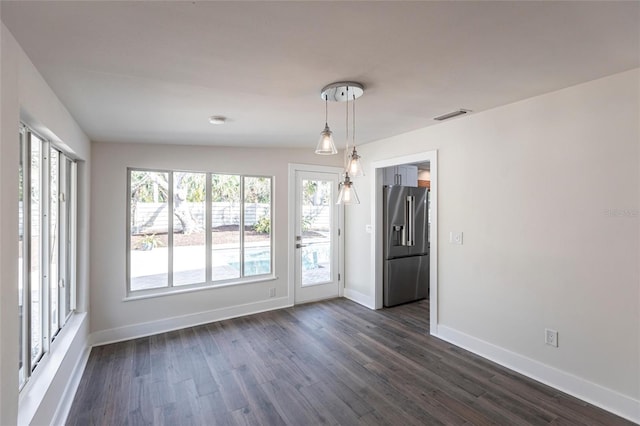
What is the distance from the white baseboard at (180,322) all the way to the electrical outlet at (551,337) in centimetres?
305

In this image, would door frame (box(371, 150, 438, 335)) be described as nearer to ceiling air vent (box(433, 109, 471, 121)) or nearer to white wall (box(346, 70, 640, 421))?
white wall (box(346, 70, 640, 421))

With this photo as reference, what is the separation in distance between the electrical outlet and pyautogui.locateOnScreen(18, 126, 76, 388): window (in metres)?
3.60

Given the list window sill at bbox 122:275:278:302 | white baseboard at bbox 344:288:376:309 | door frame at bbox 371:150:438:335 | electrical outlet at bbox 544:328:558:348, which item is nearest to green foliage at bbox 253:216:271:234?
window sill at bbox 122:275:278:302

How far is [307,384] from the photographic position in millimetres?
2514

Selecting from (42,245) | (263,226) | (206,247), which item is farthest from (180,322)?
(42,245)

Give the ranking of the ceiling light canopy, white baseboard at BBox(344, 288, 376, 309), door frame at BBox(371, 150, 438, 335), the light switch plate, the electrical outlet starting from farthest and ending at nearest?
white baseboard at BBox(344, 288, 376, 309)
door frame at BBox(371, 150, 438, 335)
the light switch plate
the ceiling light canopy
the electrical outlet

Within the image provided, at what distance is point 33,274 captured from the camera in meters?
2.02

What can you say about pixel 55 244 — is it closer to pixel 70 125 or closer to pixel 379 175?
pixel 70 125

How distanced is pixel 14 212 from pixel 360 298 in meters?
3.99

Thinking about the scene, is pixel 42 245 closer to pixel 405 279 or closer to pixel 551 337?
pixel 551 337

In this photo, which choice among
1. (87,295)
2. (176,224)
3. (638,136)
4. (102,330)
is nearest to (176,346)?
(102,330)

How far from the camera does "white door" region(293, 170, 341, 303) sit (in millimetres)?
4539

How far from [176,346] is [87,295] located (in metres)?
1.07

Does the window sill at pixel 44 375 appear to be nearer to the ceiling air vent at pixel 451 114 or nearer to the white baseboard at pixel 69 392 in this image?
the white baseboard at pixel 69 392
